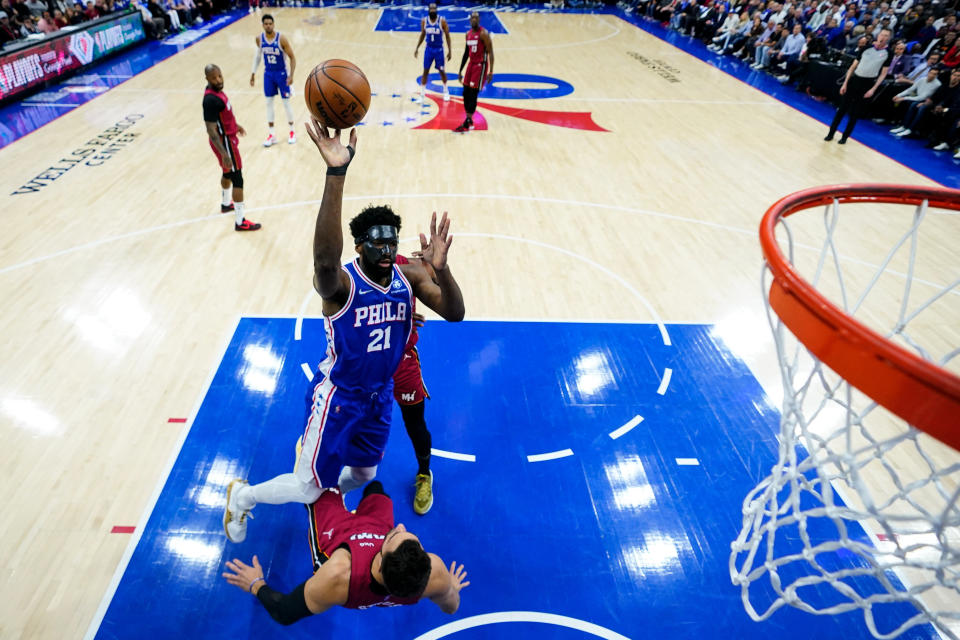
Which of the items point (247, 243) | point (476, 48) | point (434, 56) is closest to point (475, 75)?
point (476, 48)

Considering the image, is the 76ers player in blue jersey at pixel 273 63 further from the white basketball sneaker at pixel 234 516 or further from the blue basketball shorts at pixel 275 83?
the white basketball sneaker at pixel 234 516

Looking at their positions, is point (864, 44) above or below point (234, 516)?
above

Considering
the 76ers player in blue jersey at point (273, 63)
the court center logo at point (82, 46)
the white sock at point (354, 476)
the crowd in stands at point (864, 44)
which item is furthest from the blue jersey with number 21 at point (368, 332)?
the court center logo at point (82, 46)

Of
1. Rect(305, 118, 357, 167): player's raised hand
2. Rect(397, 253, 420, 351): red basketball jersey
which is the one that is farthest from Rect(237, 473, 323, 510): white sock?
Rect(305, 118, 357, 167): player's raised hand

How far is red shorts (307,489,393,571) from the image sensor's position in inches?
106

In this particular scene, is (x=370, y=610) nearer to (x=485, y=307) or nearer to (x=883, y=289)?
(x=485, y=307)

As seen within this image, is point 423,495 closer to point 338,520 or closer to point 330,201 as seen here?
point 338,520

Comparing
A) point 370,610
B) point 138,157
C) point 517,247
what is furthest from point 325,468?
point 138,157

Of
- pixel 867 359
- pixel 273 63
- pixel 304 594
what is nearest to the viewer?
pixel 867 359

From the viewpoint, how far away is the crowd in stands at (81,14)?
472 inches

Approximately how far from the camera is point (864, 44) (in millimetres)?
9266

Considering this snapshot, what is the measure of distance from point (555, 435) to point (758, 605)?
1.61 m

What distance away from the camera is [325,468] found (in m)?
2.93

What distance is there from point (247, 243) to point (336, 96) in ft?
11.0
